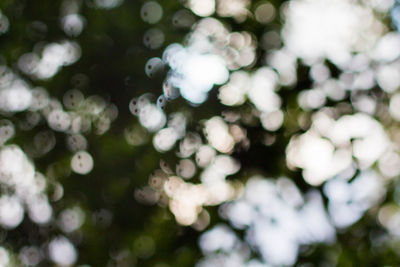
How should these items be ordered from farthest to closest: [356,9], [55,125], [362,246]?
[356,9] < [55,125] < [362,246]

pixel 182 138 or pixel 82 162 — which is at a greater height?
pixel 182 138

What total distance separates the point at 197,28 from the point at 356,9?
0.49m

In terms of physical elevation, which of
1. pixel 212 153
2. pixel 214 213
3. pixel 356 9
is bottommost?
pixel 214 213

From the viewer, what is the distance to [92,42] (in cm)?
99

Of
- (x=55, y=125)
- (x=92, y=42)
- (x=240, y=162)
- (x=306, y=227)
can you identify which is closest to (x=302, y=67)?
(x=240, y=162)

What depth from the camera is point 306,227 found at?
1006 mm

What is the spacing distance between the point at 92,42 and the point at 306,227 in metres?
0.69

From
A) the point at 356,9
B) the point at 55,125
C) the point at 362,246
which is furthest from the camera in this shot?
the point at 356,9

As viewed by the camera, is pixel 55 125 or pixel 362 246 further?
pixel 55 125

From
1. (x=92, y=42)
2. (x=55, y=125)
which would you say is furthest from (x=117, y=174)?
(x=92, y=42)

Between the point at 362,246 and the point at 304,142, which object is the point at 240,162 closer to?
the point at 304,142

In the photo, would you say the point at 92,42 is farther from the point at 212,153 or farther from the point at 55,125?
the point at 212,153

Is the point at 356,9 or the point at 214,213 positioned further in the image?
the point at 356,9

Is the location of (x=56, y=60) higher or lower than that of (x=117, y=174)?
higher
